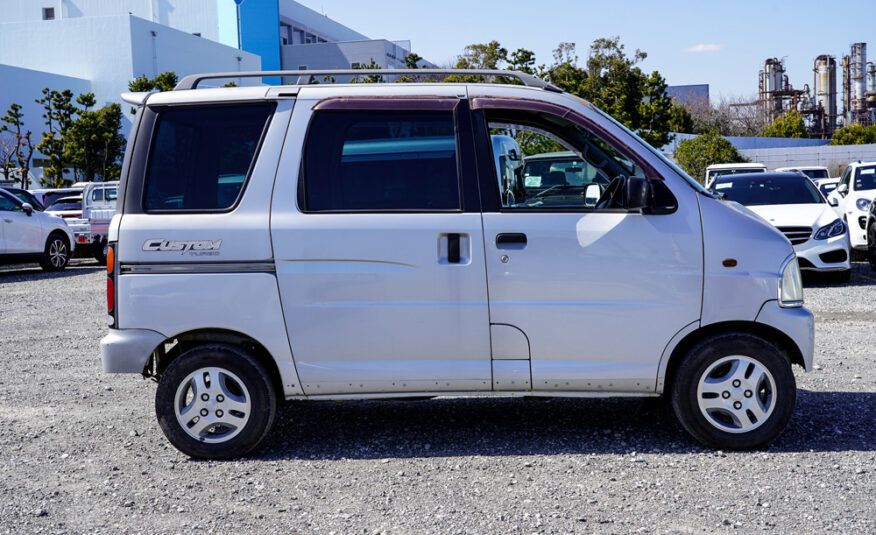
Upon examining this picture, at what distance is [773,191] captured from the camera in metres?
13.7

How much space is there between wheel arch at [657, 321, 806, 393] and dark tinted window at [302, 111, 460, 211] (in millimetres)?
1511

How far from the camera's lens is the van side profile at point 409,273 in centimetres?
490

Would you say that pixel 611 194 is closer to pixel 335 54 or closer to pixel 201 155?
pixel 201 155

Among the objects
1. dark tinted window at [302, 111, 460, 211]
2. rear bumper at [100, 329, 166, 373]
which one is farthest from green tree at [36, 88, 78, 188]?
dark tinted window at [302, 111, 460, 211]

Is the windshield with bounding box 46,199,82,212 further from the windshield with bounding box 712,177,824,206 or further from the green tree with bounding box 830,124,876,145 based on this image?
the green tree with bounding box 830,124,876,145

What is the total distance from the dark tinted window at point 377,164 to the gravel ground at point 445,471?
148cm

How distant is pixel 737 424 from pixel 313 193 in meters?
2.73

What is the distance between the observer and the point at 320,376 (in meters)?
5.00

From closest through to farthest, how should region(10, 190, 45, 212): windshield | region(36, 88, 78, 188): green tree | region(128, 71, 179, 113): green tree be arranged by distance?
region(10, 190, 45, 212): windshield < region(36, 88, 78, 188): green tree < region(128, 71, 179, 113): green tree

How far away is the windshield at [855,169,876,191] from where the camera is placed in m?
16.6

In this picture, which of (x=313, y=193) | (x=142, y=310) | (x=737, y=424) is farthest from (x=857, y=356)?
(x=142, y=310)

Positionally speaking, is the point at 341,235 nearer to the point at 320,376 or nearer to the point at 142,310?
the point at 320,376

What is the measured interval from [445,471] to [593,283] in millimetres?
1310

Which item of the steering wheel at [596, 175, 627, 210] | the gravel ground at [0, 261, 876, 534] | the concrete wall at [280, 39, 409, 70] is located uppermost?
the concrete wall at [280, 39, 409, 70]
